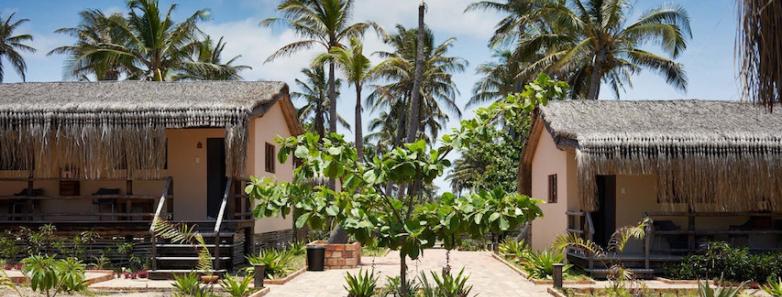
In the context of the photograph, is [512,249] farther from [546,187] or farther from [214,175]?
[214,175]

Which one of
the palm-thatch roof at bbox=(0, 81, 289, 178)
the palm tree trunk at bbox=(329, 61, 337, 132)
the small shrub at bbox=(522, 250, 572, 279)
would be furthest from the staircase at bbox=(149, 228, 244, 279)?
the palm tree trunk at bbox=(329, 61, 337, 132)

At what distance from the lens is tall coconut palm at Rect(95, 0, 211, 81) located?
28.5 meters

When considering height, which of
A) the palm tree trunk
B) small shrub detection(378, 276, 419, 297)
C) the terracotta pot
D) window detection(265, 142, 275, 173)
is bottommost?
the terracotta pot

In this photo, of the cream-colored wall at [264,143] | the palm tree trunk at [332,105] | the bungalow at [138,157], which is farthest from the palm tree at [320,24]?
the bungalow at [138,157]

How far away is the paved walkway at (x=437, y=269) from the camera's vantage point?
14.3 metres

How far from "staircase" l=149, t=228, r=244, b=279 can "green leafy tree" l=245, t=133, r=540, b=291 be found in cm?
522

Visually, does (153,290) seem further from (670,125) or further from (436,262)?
(670,125)

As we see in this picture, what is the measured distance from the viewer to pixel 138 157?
1703 cm

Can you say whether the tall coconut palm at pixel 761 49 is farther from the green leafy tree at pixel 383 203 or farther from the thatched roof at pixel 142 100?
the thatched roof at pixel 142 100

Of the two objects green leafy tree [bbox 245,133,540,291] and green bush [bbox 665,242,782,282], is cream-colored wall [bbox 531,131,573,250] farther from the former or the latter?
green leafy tree [bbox 245,133,540,291]

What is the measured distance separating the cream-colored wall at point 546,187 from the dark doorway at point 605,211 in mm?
743

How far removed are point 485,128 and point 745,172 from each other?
7139 millimetres

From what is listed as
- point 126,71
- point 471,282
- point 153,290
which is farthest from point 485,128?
point 126,71

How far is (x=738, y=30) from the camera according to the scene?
250 inches
